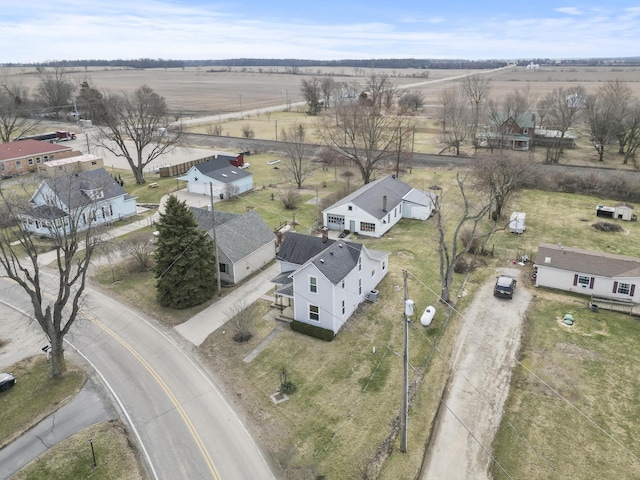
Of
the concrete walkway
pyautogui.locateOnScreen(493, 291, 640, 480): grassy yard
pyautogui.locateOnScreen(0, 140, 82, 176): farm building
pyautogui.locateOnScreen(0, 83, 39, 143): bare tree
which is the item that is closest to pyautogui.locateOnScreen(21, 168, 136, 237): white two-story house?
the concrete walkway

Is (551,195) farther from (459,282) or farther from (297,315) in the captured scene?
(297,315)

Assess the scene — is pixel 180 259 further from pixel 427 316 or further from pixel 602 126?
pixel 602 126

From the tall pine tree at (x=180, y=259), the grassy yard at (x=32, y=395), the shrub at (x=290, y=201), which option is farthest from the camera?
the shrub at (x=290, y=201)

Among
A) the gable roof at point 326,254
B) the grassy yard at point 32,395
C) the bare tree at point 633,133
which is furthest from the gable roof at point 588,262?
the bare tree at point 633,133

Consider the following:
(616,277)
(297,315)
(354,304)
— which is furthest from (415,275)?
(616,277)

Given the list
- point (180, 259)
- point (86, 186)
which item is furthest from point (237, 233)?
point (86, 186)

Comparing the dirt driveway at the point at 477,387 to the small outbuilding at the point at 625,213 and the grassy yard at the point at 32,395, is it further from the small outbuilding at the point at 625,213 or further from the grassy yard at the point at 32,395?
the small outbuilding at the point at 625,213
